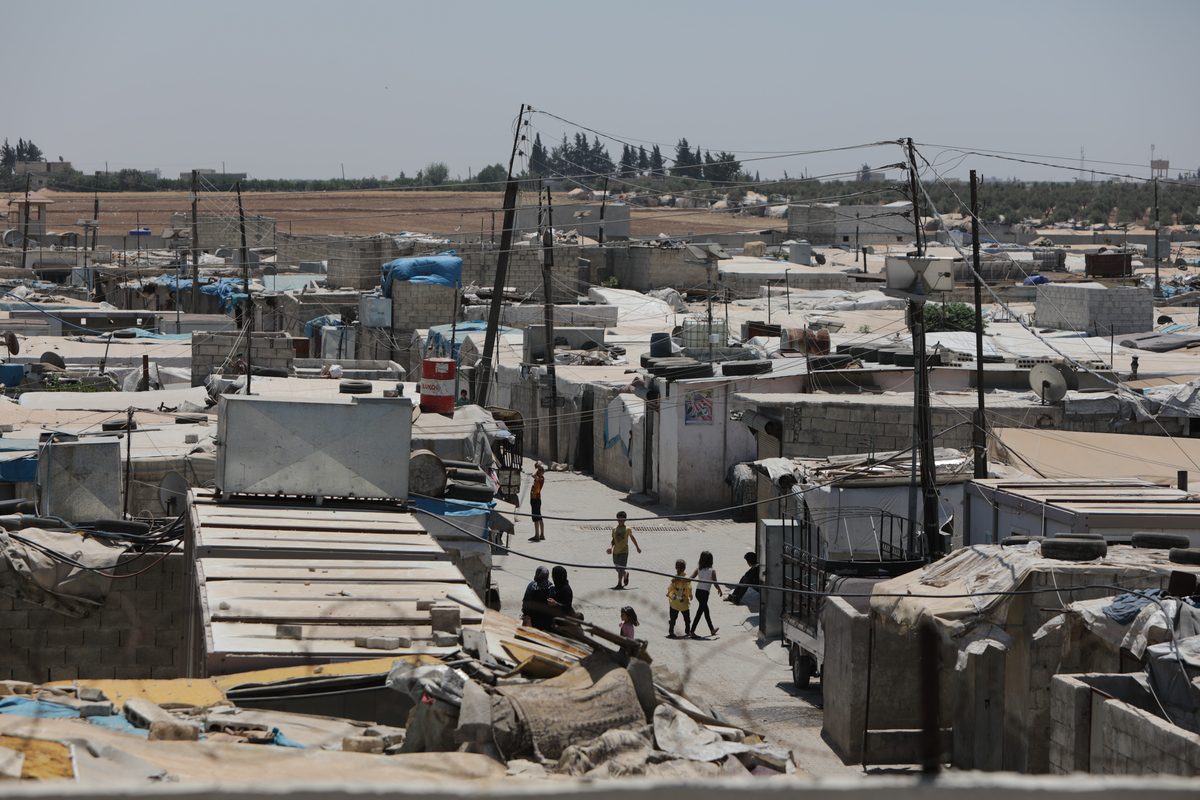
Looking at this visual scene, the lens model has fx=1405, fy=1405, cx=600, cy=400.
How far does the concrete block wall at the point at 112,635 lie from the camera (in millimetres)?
10461

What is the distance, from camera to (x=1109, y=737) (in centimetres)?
764

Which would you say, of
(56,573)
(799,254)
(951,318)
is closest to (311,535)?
(56,573)

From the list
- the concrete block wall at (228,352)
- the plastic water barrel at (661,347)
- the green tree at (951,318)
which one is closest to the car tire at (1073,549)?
the plastic water barrel at (661,347)

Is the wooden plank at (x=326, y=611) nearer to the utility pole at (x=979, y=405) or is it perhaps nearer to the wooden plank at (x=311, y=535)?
the wooden plank at (x=311, y=535)

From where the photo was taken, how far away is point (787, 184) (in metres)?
114

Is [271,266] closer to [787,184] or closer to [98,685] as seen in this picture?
[98,685]

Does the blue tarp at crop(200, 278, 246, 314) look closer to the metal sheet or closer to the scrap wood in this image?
the metal sheet

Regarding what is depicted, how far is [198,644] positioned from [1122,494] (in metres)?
8.29

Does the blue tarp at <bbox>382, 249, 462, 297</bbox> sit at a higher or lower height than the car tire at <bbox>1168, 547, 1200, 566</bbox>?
higher

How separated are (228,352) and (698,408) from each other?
861 centimetres

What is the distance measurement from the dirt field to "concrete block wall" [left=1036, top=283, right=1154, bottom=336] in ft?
137

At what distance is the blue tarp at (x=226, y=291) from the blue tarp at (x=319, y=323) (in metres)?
2.01

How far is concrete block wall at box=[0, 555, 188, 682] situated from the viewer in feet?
34.3

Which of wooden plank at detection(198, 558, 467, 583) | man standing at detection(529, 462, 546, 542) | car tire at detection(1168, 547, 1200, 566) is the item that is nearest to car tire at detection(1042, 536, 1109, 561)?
car tire at detection(1168, 547, 1200, 566)
